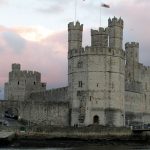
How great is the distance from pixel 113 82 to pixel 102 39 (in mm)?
5965

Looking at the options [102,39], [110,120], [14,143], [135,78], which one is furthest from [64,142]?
[135,78]

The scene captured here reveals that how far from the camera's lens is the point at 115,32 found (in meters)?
78.1

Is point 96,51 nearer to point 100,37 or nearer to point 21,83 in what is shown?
point 100,37

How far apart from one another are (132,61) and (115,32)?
1378cm

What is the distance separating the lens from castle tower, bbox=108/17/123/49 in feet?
256

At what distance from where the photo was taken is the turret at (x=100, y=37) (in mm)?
76500

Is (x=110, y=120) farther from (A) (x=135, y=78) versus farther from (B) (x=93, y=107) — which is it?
(A) (x=135, y=78)

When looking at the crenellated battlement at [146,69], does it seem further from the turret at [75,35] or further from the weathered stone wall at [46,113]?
the weathered stone wall at [46,113]

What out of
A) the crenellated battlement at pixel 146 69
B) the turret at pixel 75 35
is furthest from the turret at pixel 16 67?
the crenellated battlement at pixel 146 69

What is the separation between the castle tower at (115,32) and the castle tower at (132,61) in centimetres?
1052

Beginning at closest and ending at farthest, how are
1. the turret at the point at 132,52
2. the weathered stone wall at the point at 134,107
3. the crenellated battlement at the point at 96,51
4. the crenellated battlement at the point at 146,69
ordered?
the crenellated battlement at the point at 96,51 < the weathered stone wall at the point at 134,107 < the crenellated battlement at the point at 146,69 < the turret at the point at 132,52

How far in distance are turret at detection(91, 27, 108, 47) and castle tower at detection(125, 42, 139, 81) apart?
488 inches

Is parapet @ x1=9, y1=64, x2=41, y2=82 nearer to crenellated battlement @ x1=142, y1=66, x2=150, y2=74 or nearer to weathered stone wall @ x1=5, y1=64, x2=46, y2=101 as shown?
weathered stone wall @ x1=5, y1=64, x2=46, y2=101

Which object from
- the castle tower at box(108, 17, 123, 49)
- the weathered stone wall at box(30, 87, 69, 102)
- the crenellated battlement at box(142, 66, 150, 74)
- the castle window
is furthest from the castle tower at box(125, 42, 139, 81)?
the castle window
